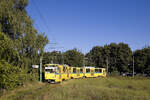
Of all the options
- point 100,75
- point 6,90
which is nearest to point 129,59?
point 100,75

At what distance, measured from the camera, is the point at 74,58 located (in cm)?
7419

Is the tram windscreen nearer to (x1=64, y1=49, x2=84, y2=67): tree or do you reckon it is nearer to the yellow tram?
the yellow tram

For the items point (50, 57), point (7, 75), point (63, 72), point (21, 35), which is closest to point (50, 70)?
point (63, 72)

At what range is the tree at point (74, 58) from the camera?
7306cm

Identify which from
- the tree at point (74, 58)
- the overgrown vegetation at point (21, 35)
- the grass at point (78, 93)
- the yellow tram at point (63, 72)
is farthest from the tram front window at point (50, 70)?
the tree at point (74, 58)

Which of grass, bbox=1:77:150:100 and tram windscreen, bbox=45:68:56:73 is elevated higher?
tram windscreen, bbox=45:68:56:73

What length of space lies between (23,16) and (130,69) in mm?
59391

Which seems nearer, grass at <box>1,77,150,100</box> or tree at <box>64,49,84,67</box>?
grass at <box>1,77,150,100</box>

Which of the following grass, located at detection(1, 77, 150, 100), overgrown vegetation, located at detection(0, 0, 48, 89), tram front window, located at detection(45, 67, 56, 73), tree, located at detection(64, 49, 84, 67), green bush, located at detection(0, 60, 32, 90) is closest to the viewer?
grass, located at detection(1, 77, 150, 100)

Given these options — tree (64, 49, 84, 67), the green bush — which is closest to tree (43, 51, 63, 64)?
tree (64, 49, 84, 67)

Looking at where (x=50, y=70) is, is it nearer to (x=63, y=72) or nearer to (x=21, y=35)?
(x=63, y=72)

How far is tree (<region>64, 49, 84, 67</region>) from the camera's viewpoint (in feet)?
240

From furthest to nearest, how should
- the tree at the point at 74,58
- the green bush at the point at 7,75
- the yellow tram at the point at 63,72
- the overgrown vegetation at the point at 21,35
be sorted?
the tree at the point at 74,58
the yellow tram at the point at 63,72
the overgrown vegetation at the point at 21,35
the green bush at the point at 7,75

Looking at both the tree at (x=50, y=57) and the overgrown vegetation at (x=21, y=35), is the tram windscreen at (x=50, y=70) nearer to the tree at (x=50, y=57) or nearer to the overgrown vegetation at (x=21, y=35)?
the overgrown vegetation at (x=21, y=35)
